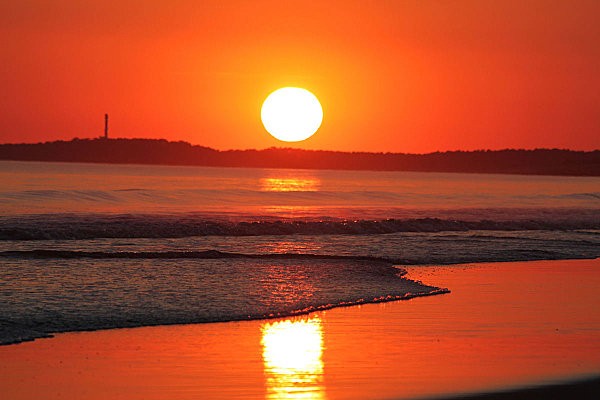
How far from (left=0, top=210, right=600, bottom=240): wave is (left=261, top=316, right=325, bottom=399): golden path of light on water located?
1999 centimetres

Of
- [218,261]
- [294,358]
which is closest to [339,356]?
[294,358]

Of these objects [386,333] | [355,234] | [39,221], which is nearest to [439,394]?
[386,333]

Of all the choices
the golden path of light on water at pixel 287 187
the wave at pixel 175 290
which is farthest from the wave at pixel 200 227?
the golden path of light on water at pixel 287 187

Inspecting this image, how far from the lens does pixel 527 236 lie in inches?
1480

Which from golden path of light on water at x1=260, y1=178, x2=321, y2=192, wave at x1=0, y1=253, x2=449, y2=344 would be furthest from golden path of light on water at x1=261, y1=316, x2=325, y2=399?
golden path of light on water at x1=260, y1=178, x2=321, y2=192

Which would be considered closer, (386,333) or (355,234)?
(386,333)

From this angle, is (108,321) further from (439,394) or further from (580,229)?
(580,229)

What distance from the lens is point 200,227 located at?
1471 inches

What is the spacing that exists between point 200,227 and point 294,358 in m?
26.2

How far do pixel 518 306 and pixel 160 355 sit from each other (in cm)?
702

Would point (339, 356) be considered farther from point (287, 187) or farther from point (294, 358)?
point (287, 187)

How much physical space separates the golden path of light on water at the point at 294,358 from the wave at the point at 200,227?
19994 millimetres

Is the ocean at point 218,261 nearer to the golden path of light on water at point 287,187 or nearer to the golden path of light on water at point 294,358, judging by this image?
the golden path of light on water at point 294,358

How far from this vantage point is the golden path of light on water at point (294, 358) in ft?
32.4
